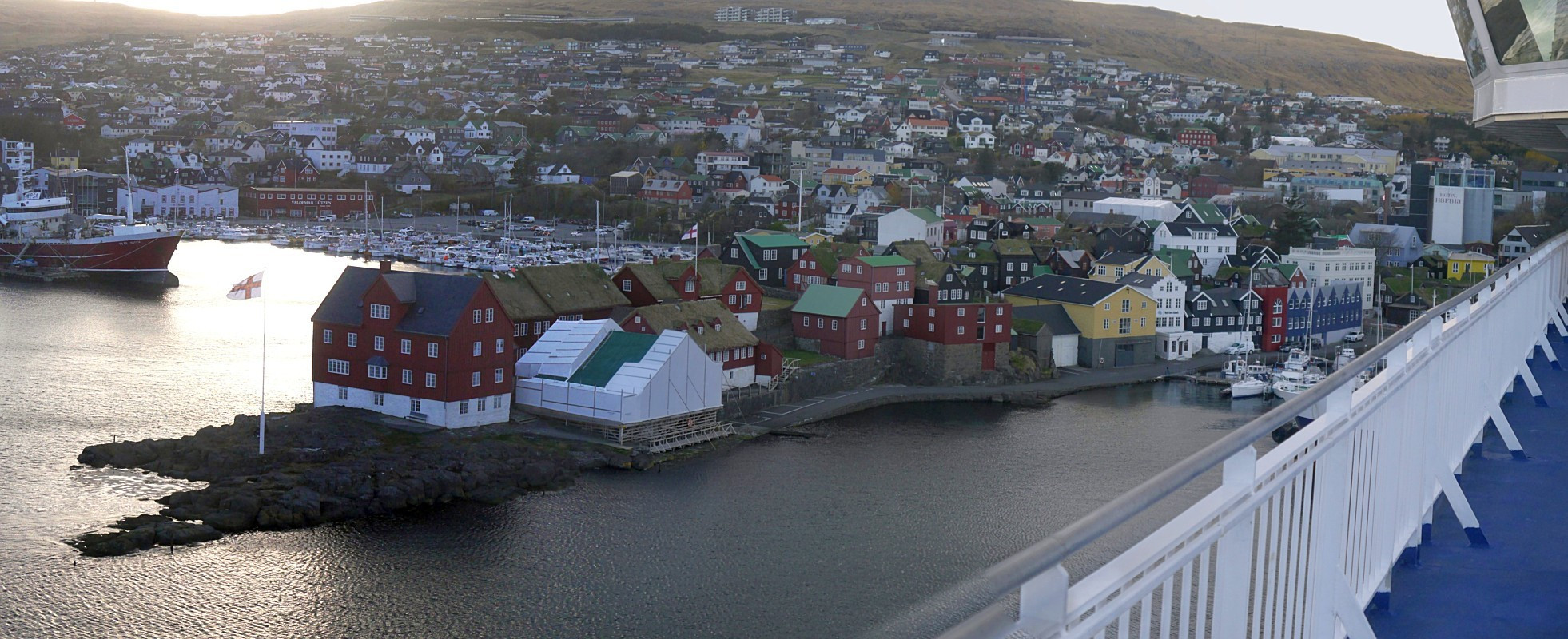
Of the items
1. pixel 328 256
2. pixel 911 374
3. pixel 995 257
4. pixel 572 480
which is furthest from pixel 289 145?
pixel 572 480

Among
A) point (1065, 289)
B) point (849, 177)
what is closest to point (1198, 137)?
point (849, 177)

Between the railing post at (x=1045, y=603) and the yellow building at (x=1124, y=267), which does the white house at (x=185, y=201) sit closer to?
the yellow building at (x=1124, y=267)

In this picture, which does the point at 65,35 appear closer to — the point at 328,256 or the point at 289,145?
the point at 289,145

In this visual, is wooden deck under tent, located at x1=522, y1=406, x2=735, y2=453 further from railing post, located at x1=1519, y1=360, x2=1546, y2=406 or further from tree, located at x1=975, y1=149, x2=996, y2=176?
tree, located at x1=975, y1=149, x2=996, y2=176

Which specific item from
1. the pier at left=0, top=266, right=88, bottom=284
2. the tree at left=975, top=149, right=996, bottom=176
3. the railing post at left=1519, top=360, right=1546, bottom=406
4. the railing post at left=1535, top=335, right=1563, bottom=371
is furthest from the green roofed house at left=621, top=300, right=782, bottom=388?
the tree at left=975, top=149, right=996, bottom=176

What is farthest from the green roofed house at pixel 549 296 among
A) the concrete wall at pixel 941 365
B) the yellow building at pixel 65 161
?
the yellow building at pixel 65 161

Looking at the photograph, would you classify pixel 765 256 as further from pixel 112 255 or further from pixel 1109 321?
pixel 112 255
